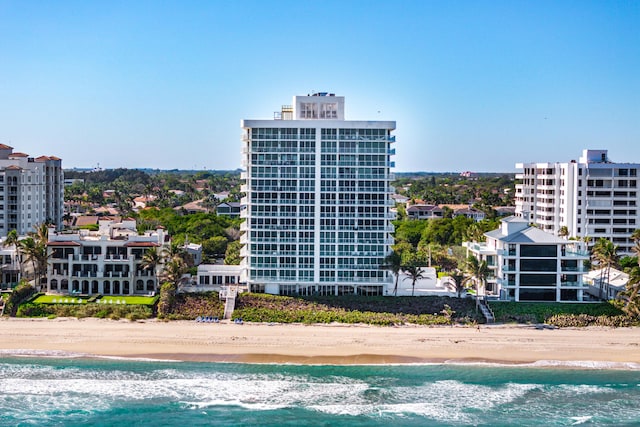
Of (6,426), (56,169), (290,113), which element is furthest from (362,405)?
(56,169)

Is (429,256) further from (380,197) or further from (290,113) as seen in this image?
(290,113)

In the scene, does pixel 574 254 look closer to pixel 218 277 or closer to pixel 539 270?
pixel 539 270

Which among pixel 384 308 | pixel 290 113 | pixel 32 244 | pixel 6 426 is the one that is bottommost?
pixel 6 426

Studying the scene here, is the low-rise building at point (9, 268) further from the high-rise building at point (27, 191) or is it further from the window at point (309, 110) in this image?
the window at point (309, 110)

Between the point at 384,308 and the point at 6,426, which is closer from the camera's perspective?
the point at 6,426

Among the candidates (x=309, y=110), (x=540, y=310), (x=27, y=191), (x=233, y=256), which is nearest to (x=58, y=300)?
(x=233, y=256)

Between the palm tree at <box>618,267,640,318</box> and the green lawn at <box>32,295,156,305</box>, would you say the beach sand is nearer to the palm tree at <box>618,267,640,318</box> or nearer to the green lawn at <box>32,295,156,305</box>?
the palm tree at <box>618,267,640,318</box>
